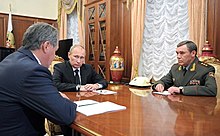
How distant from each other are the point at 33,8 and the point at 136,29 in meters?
→ 3.73

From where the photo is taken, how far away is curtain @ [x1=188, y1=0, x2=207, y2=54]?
8.80ft

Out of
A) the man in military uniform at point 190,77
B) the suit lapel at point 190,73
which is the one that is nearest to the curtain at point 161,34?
the man in military uniform at point 190,77

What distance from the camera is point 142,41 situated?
11.6 ft

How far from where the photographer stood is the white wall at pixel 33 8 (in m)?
5.79

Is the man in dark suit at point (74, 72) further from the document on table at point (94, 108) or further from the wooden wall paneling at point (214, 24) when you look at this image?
the wooden wall paneling at point (214, 24)

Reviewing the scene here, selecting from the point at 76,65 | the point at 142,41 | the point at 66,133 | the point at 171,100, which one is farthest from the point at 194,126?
the point at 142,41

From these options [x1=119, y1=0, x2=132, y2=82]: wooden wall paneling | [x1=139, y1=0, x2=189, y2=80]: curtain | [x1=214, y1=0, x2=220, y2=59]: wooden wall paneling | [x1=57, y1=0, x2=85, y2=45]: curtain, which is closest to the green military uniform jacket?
[x1=214, y1=0, x2=220, y2=59]: wooden wall paneling

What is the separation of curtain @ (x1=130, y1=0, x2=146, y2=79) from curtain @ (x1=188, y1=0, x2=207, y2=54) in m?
0.81

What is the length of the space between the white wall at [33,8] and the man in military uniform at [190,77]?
4.67 m

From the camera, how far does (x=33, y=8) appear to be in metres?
6.17

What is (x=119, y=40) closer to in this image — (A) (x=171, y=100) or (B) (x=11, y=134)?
(A) (x=171, y=100)

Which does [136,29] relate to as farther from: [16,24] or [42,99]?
[16,24]

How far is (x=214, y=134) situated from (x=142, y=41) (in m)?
2.58

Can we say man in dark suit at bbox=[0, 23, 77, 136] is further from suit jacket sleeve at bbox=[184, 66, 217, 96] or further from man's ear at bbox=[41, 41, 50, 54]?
suit jacket sleeve at bbox=[184, 66, 217, 96]
